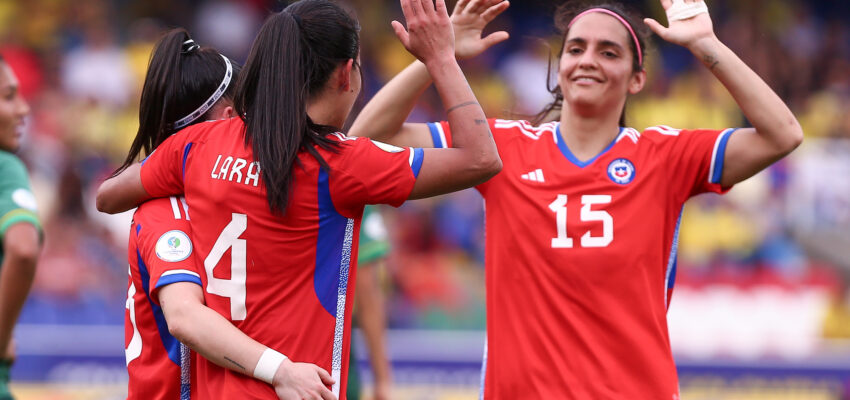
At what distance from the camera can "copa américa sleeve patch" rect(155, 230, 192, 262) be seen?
9.98 feet

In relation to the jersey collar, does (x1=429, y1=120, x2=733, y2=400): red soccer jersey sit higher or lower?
lower

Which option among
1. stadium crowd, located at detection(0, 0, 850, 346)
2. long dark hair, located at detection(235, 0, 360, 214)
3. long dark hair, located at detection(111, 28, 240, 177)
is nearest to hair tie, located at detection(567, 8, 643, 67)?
long dark hair, located at detection(235, 0, 360, 214)

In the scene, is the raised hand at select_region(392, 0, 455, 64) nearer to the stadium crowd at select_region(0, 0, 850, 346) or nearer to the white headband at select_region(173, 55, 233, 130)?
the white headband at select_region(173, 55, 233, 130)

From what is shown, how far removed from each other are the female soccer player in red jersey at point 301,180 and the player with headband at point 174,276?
0.06m

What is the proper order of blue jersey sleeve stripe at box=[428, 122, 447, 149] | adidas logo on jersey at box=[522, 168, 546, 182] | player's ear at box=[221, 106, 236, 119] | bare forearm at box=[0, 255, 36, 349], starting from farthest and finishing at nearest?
bare forearm at box=[0, 255, 36, 349] < blue jersey sleeve stripe at box=[428, 122, 447, 149] < adidas logo on jersey at box=[522, 168, 546, 182] < player's ear at box=[221, 106, 236, 119]

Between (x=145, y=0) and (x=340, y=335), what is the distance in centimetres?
1133

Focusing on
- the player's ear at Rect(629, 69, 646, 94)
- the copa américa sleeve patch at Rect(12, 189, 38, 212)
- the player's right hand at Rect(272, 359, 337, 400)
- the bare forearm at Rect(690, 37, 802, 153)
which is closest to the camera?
the player's right hand at Rect(272, 359, 337, 400)

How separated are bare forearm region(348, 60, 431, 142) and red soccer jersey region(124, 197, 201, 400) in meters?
0.91

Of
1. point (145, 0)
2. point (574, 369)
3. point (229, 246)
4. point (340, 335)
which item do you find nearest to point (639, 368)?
point (574, 369)

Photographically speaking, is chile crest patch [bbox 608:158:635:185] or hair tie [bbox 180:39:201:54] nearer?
hair tie [bbox 180:39:201:54]

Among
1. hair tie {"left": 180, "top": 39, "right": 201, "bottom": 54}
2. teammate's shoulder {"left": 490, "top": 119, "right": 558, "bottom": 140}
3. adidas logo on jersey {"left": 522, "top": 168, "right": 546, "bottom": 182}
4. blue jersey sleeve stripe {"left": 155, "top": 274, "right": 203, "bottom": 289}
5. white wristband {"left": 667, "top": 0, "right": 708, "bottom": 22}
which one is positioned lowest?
blue jersey sleeve stripe {"left": 155, "top": 274, "right": 203, "bottom": 289}

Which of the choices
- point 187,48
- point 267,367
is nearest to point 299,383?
point 267,367

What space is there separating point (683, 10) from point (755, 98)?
394 millimetres

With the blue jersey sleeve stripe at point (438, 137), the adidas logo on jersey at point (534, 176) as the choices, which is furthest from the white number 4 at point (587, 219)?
the blue jersey sleeve stripe at point (438, 137)
